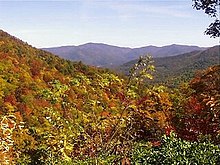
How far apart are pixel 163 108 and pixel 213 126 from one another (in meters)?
4.41

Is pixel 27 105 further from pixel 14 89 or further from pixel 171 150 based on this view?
pixel 171 150

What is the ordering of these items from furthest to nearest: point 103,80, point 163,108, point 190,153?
point 163,108 < point 190,153 < point 103,80

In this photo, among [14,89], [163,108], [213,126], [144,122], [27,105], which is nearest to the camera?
[213,126]

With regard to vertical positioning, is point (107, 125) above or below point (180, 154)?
above

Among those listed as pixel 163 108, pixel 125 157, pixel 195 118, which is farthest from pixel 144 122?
pixel 125 157

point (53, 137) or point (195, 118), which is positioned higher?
point (53, 137)

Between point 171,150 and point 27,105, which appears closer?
point 171,150

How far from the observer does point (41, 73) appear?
4047cm

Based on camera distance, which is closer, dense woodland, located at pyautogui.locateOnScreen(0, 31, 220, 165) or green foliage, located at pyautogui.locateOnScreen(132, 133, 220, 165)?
dense woodland, located at pyautogui.locateOnScreen(0, 31, 220, 165)

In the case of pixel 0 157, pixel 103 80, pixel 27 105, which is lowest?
pixel 27 105

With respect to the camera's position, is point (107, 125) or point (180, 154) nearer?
point (180, 154)

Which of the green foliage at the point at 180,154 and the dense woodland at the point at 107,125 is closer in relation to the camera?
the dense woodland at the point at 107,125

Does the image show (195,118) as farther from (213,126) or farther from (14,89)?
(14,89)

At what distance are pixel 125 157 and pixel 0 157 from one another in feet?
8.33
